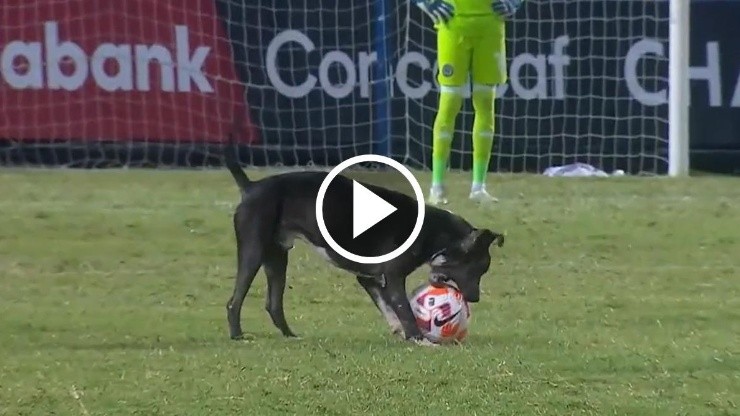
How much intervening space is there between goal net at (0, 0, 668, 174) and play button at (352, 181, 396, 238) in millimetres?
8025

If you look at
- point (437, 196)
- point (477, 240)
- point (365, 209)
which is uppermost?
point (365, 209)

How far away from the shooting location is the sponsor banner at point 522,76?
13930mm

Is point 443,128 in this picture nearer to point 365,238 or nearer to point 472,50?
point 472,50

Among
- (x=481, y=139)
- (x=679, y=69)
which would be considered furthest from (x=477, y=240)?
(x=679, y=69)

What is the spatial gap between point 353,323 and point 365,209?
2.84 feet

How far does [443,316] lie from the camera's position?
597cm

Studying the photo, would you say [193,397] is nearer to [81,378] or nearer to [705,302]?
[81,378]

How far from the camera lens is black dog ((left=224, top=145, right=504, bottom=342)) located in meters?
5.84

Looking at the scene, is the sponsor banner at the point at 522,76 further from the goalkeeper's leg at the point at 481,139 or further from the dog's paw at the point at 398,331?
the dog's paw at the point at 398,331

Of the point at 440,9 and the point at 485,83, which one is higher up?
the point at 440,9

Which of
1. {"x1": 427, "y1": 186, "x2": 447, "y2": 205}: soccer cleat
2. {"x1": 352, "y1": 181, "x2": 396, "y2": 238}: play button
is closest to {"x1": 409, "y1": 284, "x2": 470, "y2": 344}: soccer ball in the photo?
{"x1": 352, "y1": 181, "x2": 396, "y2": 238}: play button

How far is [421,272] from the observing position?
789 centimetres

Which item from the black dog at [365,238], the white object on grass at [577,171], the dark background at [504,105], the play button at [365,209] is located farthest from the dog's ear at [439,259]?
the dark background at [504,105]

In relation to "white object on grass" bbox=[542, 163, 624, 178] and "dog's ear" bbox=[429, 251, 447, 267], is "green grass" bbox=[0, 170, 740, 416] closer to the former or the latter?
"dog's ear" bbox=[429, 251, 447, 267]
